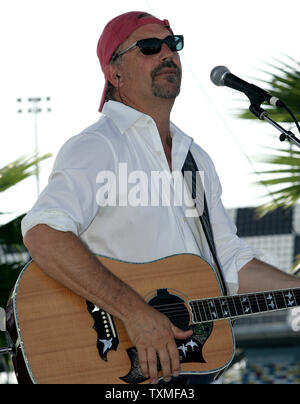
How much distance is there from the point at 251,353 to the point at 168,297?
2627cm

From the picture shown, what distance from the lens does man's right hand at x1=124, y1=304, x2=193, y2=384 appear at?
229 cm

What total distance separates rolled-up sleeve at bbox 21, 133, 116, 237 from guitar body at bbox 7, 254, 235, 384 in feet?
0.58

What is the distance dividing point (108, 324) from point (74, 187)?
0.49m

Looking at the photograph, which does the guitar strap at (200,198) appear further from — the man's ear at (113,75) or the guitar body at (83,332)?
the man's ear at (113,75)

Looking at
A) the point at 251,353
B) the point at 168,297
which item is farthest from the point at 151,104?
the point at 251,353

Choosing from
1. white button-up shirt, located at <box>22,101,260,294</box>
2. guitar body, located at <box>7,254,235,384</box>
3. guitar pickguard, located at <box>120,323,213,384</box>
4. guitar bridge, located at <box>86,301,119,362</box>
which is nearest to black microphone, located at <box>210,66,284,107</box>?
white button-up shirt, located at <box>22,101,260,294</box>

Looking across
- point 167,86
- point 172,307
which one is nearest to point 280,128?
point 167,86

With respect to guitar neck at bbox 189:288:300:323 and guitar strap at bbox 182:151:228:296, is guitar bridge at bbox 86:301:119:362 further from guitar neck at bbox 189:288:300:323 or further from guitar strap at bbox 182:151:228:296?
guitar strap at bbox 182:151:228:296

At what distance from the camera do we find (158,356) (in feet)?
7.61

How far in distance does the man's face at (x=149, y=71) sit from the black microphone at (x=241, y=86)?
0.16 meters

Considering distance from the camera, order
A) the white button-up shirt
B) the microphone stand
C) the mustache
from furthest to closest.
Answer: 1. the mustache
2. the microphone stand
3. the white button-up shirt

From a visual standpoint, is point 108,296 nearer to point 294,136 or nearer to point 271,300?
point 271,300

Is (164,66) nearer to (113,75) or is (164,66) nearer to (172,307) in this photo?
(113,75)

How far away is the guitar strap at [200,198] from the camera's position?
2.79 meters
